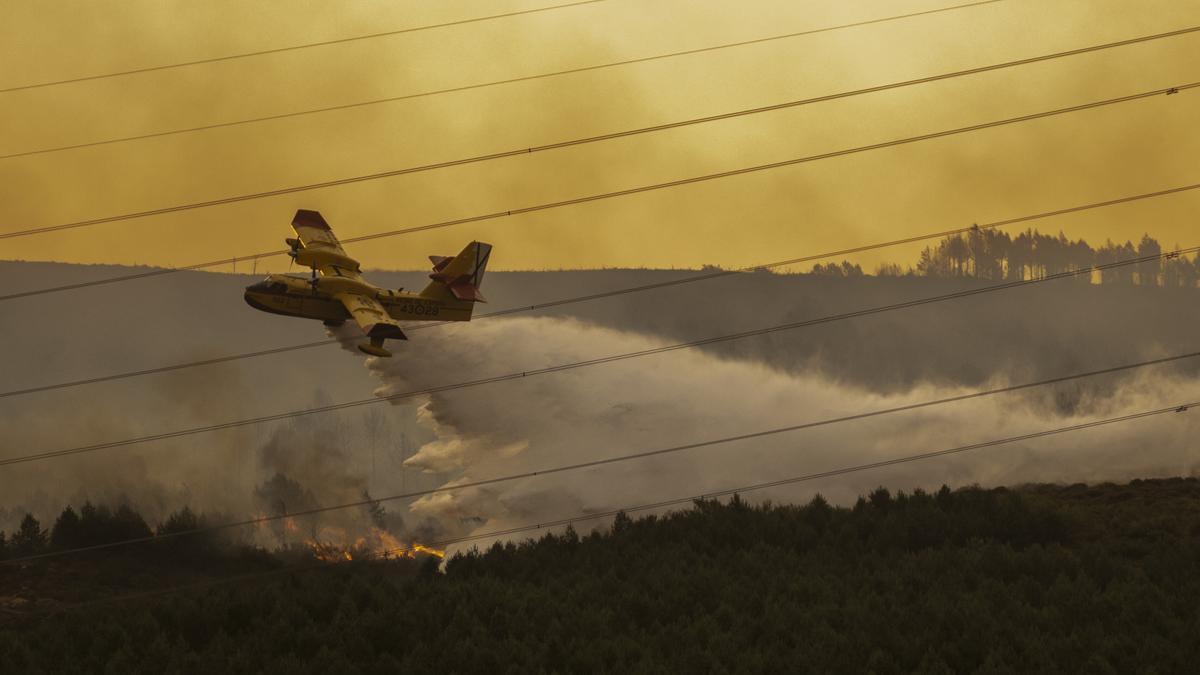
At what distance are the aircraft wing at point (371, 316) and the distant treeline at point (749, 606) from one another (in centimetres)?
1920

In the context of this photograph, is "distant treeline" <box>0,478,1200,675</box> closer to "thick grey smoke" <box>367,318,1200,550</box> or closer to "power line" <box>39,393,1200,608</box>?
"power line" <box>39,393,1200,608</box>

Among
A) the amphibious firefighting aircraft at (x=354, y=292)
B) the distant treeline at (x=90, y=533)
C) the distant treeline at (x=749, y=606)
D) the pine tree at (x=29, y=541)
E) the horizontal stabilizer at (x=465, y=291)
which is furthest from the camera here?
the distant treeline at (x=90, y=533)

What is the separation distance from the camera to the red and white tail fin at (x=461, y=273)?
242 ft

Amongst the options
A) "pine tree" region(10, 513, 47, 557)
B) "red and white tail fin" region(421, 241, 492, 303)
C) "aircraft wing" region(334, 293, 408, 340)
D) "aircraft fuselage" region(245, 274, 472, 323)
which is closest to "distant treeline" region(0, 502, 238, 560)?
"pine tree" region(10, 513, 47, 557)

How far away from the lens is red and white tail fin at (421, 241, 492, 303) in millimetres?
73688

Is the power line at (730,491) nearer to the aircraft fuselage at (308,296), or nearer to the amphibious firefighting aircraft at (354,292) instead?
the amphibious firefighting aircraft at (354,292)

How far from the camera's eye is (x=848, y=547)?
10538 cm

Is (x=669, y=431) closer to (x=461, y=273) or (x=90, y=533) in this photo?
(x=461, y=273)

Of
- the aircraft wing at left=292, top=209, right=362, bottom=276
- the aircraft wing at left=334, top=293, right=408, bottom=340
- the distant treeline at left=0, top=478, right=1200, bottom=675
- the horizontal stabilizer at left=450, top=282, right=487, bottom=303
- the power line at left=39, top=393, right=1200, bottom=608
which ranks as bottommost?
the distant treeline at left=0, top=478, right=1200, bottom=675

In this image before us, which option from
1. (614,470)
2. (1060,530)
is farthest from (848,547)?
(614,470)

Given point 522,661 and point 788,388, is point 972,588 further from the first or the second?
point 788,388

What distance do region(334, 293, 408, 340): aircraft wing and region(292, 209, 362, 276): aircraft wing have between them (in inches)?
134

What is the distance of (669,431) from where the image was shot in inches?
5182

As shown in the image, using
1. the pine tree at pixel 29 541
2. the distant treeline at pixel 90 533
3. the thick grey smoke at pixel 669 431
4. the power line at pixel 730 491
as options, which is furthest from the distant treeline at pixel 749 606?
the distant treeline at pixel 90 533
